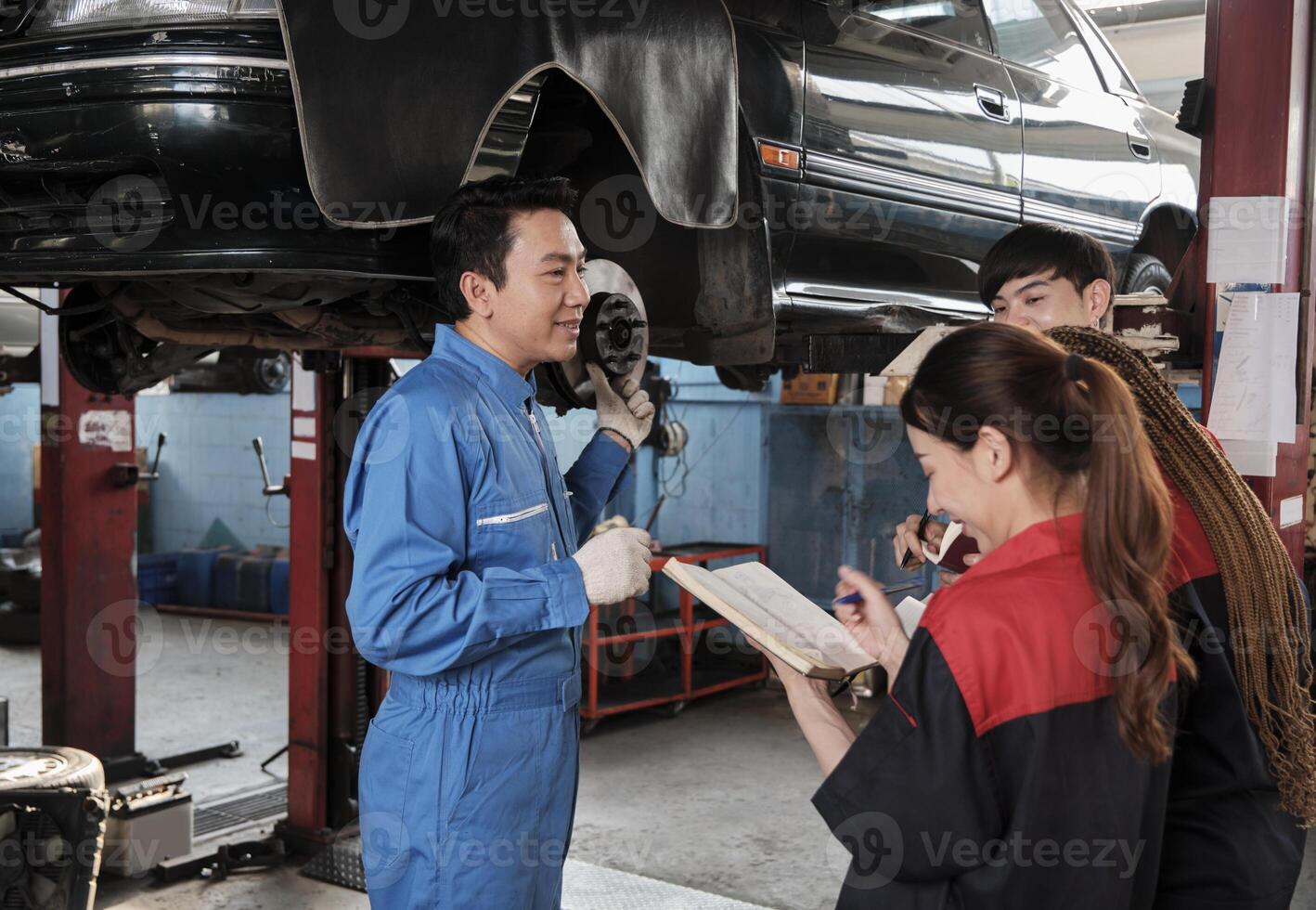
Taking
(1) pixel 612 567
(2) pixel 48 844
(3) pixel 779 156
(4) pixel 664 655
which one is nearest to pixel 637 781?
Result: (4) pixel 664 655

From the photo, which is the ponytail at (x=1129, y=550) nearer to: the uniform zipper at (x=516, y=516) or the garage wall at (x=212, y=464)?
the uniform zipper at (x=516, y=516)

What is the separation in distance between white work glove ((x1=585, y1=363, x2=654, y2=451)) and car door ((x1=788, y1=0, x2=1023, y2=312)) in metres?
0.68

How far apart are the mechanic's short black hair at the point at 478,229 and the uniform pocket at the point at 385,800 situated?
694 mm

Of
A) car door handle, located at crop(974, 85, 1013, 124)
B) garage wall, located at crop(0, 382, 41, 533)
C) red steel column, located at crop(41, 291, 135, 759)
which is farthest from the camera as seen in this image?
garage wall, located at crop(0, 382, 41, 533)

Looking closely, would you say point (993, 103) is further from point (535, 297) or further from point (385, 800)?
point (385, 800)

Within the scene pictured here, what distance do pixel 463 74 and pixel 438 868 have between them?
1264 mm

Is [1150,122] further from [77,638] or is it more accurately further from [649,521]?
[77,638]

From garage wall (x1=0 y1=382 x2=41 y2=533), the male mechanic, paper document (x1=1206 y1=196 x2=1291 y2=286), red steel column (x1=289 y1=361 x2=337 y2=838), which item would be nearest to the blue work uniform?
the male mechanic

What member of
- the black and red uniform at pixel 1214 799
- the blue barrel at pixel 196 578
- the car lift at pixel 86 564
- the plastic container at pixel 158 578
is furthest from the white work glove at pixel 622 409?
the plastic container at pixel 158 578

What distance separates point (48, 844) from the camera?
2.82m

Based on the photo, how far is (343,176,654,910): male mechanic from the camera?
65.7 inches

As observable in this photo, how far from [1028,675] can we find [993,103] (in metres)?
2.68

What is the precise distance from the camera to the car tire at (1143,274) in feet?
12.9

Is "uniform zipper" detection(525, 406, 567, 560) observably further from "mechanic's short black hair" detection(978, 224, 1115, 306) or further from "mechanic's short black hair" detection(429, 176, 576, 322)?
"mechanic's short black hair" detection(978, 224, 1115, 306)
